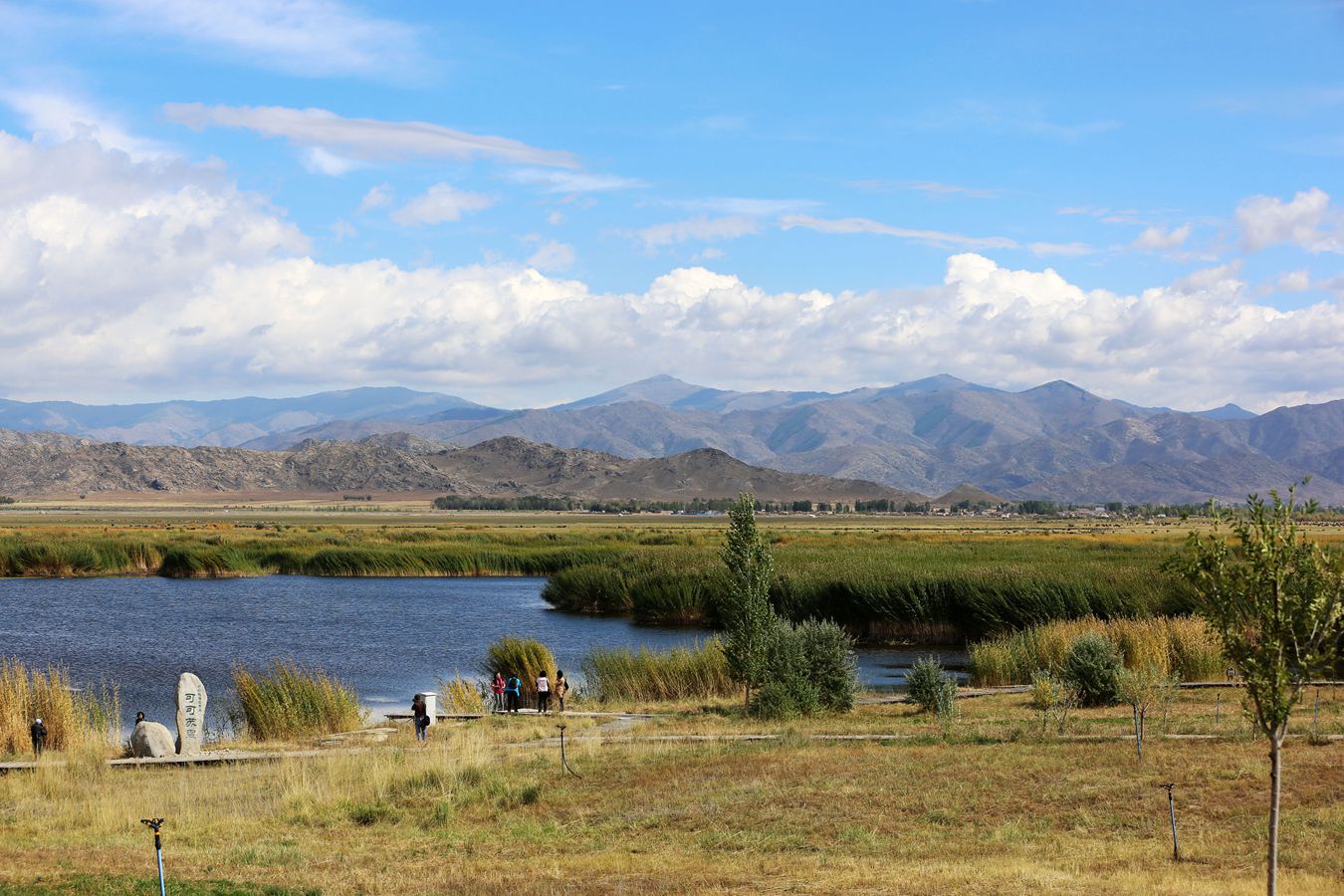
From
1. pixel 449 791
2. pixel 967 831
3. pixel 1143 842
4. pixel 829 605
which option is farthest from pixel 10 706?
pixel 829 605

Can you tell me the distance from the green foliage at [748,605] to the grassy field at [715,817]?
3.69 metres

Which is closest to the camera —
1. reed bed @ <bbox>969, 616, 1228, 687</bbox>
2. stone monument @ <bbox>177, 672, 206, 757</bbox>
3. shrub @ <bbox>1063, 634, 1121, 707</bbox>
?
stone monument @ <bbox>177, 672, 206, 757</bbox>

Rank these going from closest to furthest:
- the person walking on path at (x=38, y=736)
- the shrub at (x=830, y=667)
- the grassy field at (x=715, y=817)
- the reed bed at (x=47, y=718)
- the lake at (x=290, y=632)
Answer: the grassy field at (x=715, y=817), the person walking on path at (x=38, y=736), the reed bed at (x=47, y=718), the shrub at (x=830, y=667), the lake at (x=290, y=632)

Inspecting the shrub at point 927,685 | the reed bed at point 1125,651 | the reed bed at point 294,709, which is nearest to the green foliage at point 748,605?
the shrub at point 927,685

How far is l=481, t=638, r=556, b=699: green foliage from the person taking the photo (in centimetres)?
3316

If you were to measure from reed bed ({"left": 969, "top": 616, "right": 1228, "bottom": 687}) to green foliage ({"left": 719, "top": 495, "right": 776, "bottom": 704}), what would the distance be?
8062 millimetres

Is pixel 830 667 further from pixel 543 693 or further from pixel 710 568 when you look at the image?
pixel 710 568

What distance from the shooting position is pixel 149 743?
23625 millimetres

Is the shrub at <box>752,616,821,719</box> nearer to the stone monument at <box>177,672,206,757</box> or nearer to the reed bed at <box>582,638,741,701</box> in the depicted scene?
the reed bed at <box>582,638,741,701</box>

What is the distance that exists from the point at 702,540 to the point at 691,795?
68.2 metres

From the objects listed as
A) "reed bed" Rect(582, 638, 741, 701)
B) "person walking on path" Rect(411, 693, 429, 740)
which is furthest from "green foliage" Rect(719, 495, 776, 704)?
"person walking on path" Rect(411, 693, 429, 740)

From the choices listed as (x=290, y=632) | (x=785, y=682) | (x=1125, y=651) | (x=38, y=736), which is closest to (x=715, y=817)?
(x=785, y=682)

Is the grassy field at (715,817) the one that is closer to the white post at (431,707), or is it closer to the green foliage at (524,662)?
the white post at (431,707)

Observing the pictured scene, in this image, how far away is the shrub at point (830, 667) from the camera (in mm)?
28281
